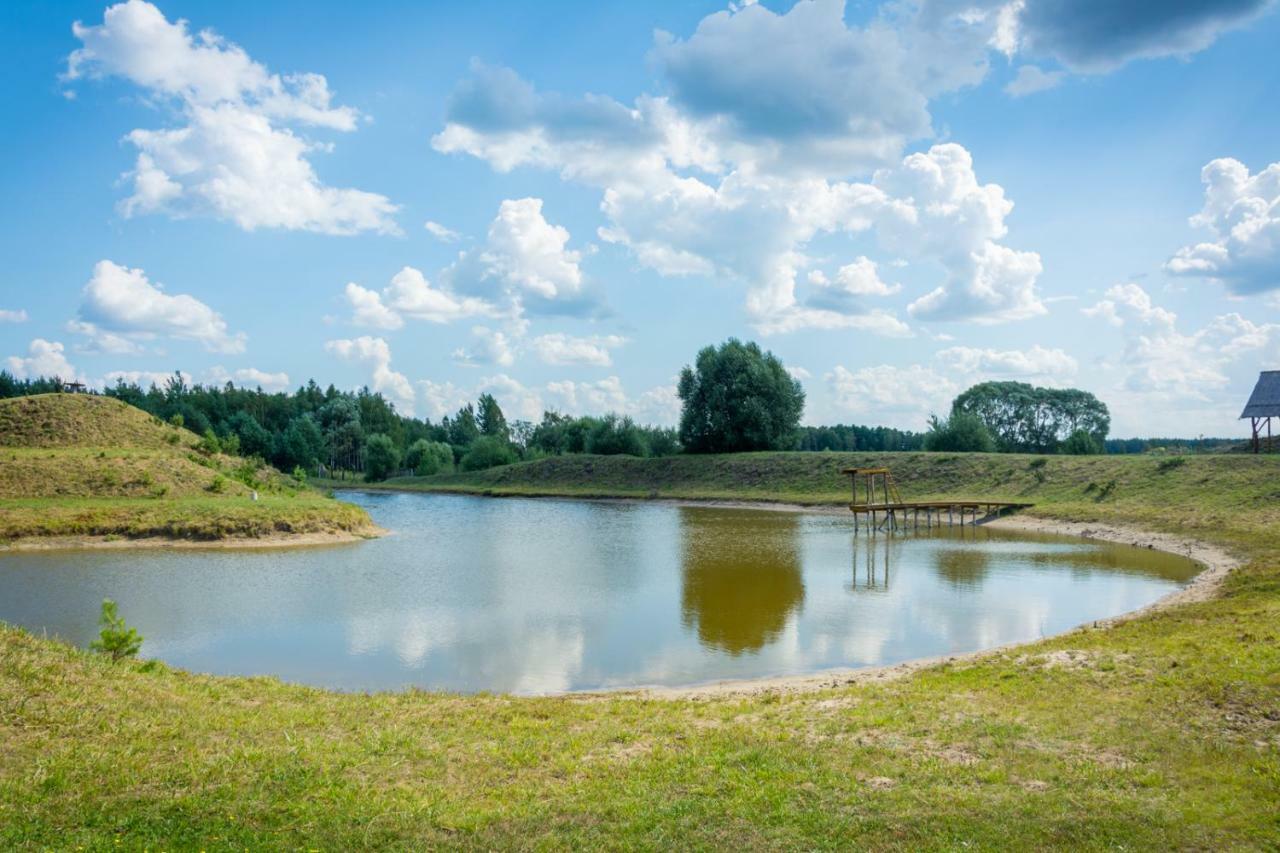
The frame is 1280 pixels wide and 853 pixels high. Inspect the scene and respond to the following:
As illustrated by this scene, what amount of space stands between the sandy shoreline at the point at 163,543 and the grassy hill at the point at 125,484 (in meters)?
0.39

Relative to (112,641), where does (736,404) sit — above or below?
above

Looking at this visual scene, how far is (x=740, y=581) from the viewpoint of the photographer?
27.0 metres

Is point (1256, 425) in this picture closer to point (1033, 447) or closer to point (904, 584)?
point (904, 584)

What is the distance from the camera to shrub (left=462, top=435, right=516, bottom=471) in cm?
10462

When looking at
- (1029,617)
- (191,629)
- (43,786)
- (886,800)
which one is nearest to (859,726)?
(886,800)

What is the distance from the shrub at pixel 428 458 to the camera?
356ft

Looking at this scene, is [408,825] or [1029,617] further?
[1029,617]

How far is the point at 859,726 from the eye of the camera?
10.4 metres

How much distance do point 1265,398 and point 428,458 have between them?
89.3 meters

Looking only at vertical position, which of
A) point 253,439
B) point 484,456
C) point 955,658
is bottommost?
point 955,658

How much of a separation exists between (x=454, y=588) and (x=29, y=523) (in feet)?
67.0

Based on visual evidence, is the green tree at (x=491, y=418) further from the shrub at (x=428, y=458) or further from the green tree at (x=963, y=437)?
the green tree at (x=963, y=437)

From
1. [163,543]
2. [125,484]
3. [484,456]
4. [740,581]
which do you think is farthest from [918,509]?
[484,456]

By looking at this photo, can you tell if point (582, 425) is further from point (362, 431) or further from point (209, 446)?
point (209, 446)
